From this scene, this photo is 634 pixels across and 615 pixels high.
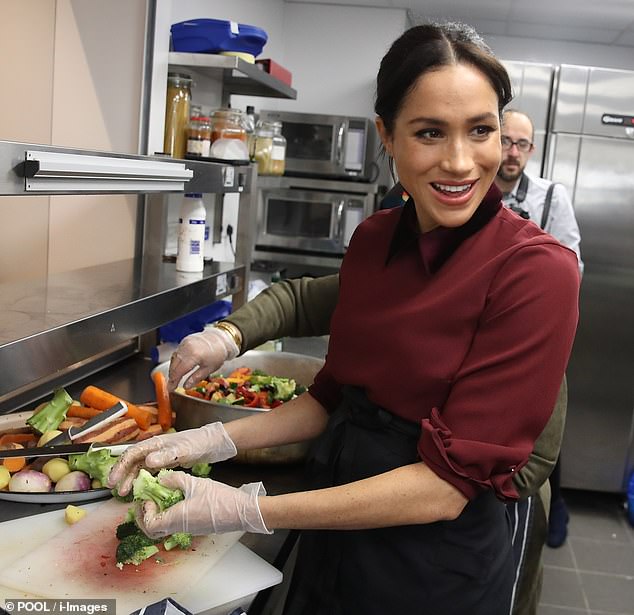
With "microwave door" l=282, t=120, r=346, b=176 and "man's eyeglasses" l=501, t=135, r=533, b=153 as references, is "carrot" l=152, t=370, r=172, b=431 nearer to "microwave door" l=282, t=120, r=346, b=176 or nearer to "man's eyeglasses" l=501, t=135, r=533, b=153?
"man's eyeglasses" l=501, t=135, r=533, b=153

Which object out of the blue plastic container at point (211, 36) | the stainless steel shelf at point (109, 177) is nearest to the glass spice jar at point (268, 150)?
the blue plastic container at point (211, 36)

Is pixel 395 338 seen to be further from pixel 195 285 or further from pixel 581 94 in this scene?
pixel 581 94

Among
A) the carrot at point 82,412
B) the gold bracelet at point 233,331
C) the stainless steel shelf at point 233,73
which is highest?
the stainless steel shelf at point 233,73

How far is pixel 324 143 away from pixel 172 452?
3.45 metres

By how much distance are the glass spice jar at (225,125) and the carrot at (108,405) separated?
4.05ft

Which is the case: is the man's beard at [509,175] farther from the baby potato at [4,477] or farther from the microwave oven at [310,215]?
the baby potato at [4,477]

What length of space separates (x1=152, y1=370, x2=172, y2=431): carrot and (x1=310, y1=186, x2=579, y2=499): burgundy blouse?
545 millimetres

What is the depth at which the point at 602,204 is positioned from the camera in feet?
13.9

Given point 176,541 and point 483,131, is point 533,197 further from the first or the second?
point 176,541

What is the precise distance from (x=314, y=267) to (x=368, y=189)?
0.81 m

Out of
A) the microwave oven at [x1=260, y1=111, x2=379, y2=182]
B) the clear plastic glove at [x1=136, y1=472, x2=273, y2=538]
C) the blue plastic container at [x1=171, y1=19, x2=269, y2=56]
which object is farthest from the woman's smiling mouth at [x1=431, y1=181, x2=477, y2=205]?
the microwave oven at [x1=260, y1=111, x2=379, y2=182]

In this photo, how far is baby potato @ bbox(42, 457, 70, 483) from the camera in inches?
57.9

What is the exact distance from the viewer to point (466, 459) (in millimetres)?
1118

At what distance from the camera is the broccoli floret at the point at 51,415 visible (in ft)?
5.35
